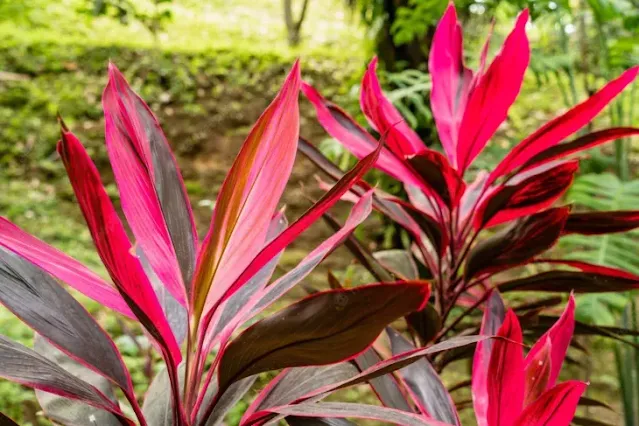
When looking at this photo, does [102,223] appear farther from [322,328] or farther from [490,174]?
[490,174]

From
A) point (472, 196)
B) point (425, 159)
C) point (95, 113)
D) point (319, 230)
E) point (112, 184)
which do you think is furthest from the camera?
point (95, 113)

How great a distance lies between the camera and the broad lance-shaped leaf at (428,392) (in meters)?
0.45

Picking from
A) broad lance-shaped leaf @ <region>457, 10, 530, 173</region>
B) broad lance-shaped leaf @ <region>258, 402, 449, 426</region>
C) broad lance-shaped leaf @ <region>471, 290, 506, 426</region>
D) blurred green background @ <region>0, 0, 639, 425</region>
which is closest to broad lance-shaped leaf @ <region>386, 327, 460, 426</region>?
broad lance-shaped leaf @ <region>471, 290, 506, 426</region>

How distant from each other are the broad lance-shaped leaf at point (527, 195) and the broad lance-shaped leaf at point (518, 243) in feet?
0.06

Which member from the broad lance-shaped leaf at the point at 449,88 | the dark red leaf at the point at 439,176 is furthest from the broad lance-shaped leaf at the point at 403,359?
the broad lance-shaped leaf at the point at 449,88

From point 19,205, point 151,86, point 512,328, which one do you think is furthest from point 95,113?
point 512,328

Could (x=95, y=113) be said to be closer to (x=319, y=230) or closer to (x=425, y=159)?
(x=319, y=230)

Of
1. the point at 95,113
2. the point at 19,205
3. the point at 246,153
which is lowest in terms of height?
the point at 19,205

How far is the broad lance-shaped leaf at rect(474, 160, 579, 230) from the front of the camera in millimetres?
535

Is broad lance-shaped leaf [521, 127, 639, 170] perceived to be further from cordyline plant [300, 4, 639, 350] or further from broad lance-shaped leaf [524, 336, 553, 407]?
broad lance-shaped leaf [524, 336, 553, 407]

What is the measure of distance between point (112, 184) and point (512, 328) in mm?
3289

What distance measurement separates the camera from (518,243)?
1.82ft

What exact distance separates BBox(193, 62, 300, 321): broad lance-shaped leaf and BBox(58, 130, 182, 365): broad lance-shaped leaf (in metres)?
0.05

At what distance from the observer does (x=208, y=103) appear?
4.14 m
